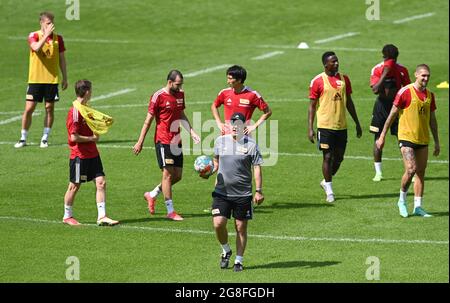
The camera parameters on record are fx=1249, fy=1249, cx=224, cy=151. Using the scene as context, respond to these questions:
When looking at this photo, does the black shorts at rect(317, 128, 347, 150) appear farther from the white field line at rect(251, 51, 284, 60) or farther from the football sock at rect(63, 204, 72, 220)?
the white field line at rect(251, 51, 284, 60)

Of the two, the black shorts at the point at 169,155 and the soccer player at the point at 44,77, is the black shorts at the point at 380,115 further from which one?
the soccer player at the point at 44,77

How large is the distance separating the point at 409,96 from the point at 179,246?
16.3 ft

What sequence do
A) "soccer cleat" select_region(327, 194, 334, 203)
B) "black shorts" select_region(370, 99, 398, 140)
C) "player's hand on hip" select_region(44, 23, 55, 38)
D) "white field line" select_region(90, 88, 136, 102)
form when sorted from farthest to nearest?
"white field line" select_region(90, 88, 136, 102) → "player's hand on hip" select_region(44, 23, 55, 38) → "black shorts" select_region(370, 99, 398, 140) → "soccer cleat" select_region(327, 194, 334, 203)

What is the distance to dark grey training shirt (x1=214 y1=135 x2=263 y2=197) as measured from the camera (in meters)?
17.1

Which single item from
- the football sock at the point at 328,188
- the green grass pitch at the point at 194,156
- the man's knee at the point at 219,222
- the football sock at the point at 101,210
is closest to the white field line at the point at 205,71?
the green grass pitch at the point at 194,156

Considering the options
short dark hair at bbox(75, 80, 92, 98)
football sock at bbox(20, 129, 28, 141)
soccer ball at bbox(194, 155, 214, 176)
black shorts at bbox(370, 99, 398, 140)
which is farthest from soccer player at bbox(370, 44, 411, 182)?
football sock at bbox(20, 129, 28, 141)

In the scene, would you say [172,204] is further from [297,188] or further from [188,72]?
[188,72]

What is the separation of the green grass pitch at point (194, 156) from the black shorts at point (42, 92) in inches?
43.7

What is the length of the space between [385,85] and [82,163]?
23.2ft

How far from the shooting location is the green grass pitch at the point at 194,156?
17.7 m

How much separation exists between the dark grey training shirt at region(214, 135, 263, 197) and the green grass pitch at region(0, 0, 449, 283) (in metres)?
1.12

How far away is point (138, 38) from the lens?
4284 cm

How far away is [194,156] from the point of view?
26.5 m

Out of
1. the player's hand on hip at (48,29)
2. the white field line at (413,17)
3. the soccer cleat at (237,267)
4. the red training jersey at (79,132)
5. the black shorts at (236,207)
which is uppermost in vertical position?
the white field line at (413,17)
